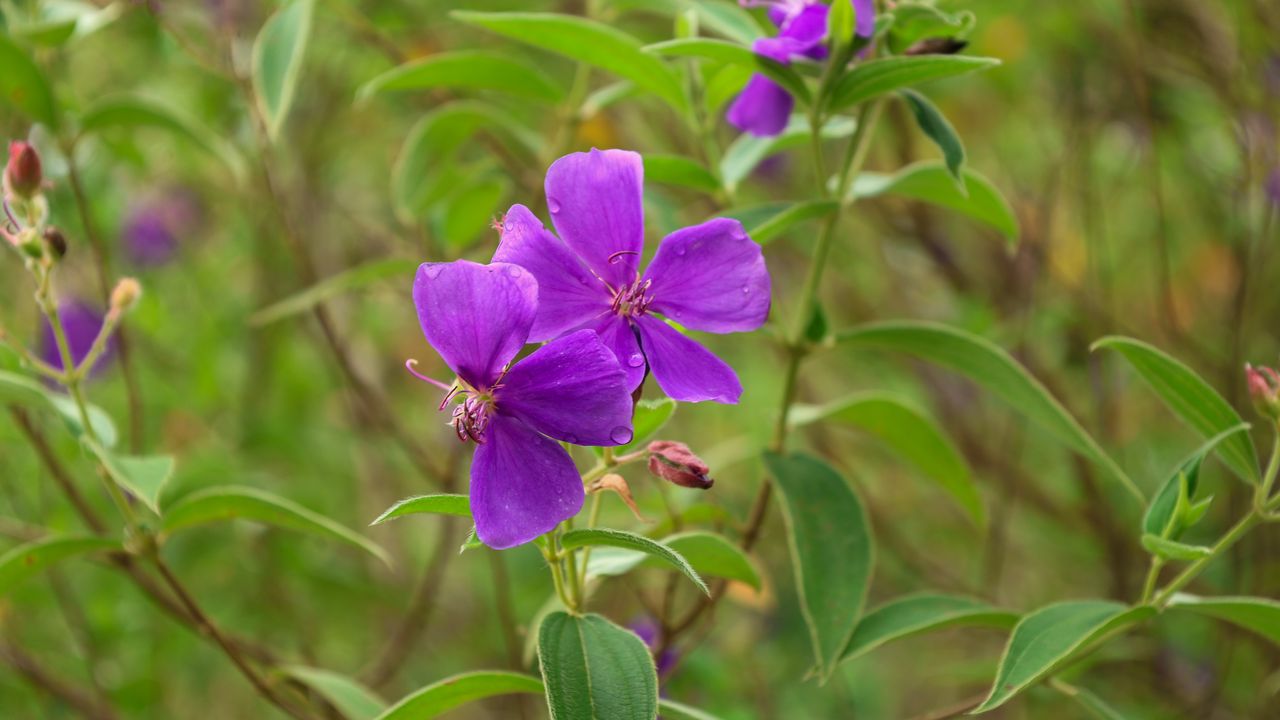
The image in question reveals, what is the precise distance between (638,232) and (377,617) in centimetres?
204

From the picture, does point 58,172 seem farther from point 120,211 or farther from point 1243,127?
point 1243,127

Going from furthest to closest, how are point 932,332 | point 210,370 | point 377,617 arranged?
point 377,617
point 210,370
point 932,332

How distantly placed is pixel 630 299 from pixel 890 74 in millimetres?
296

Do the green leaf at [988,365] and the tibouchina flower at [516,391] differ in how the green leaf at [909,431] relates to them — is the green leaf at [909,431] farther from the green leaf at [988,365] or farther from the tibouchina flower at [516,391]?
the tibouchina flower at [516,391]

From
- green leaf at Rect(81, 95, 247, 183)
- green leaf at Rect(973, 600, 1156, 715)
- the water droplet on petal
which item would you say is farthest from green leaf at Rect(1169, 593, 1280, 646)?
green leaf at Rect(81, 95, 247, 183)

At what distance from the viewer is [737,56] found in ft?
3.21

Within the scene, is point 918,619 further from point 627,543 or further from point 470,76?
point 470,76

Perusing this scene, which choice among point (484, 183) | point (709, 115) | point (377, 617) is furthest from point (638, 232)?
point (377, 617)

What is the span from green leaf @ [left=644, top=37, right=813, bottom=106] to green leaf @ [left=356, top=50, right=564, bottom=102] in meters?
0.43

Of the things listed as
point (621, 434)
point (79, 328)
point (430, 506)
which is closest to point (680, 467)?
point (621, 434)

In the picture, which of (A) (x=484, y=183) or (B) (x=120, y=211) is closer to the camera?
(A) (x=484, y=183)

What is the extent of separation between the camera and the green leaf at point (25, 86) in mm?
1363

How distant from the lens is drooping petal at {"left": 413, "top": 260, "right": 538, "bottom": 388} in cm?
77

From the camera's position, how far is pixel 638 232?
2.85ft
